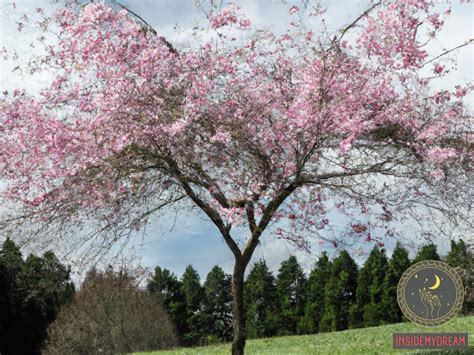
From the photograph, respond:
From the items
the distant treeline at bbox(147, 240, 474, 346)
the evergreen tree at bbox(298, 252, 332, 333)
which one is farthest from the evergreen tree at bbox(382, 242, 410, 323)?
the evergreen tree at bbox(298, 252, 332, 333)

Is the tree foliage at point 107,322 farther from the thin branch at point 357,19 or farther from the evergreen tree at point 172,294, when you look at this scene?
the evergreen tree at point 172,294

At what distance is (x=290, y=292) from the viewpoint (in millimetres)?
50344

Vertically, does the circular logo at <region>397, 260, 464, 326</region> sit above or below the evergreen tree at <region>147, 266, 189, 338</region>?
below

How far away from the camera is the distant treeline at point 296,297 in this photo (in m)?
46.3

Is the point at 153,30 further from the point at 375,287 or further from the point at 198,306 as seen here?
the point at 198,306

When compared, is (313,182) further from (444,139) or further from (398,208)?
(444,139)

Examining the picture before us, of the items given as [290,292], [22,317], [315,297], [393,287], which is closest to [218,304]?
[290,292]

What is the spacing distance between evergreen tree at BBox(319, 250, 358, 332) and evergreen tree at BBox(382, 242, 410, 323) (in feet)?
10.6

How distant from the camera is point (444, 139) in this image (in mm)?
12672

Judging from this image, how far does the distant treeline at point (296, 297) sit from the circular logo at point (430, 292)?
97.5 ft

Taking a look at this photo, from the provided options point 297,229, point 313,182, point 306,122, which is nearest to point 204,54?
point 306,122

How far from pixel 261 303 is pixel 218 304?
3.64 meters

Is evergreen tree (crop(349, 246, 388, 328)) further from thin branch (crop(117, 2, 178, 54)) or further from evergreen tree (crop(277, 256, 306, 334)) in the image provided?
thin branch (crop(117, 2, 178, 54))

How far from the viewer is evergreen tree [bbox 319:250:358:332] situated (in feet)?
Result: 154
